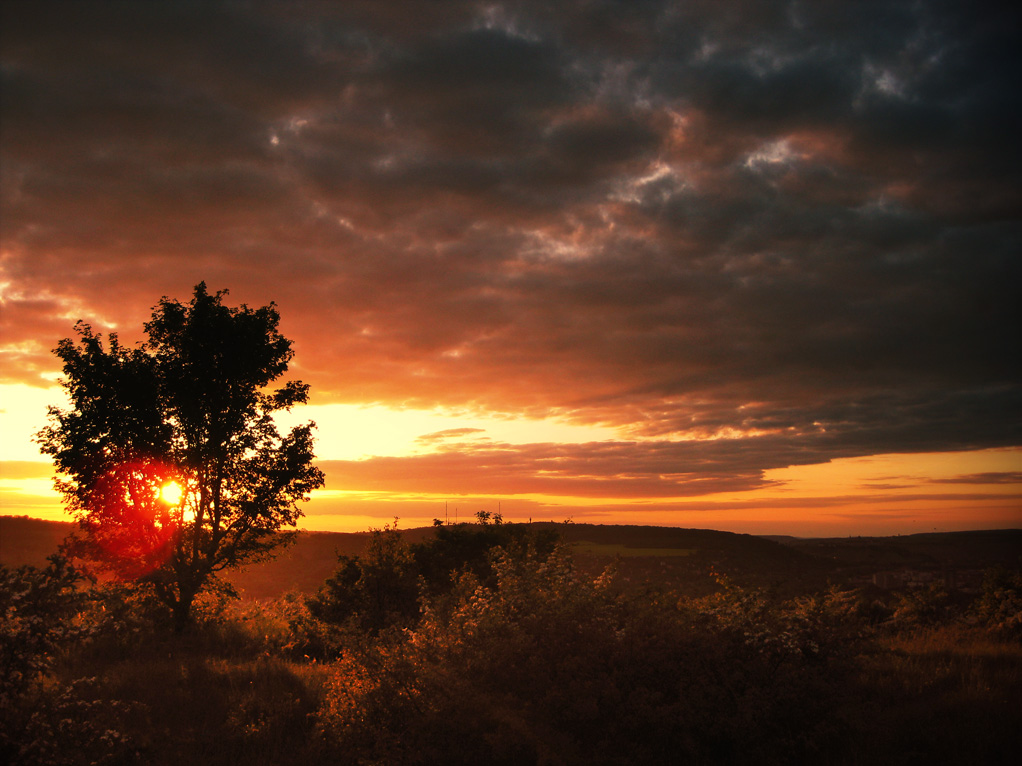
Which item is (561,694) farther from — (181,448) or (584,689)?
(181,448)

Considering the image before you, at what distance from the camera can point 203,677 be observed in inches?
586

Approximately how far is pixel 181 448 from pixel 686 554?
6066cm

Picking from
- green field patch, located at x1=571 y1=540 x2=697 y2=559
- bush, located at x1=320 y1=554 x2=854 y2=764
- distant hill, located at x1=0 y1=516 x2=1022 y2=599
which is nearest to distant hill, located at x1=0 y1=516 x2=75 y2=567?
distant hill, located at x1=0 y1=516 x2=1022 y2=599

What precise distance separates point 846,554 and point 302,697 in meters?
73.6

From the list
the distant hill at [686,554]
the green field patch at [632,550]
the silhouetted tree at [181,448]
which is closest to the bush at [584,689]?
the silhouetted tree at [181,448]

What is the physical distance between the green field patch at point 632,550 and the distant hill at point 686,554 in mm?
115

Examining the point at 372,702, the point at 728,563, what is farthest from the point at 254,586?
the point at 372,702

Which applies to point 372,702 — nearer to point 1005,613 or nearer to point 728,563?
point 1005,613

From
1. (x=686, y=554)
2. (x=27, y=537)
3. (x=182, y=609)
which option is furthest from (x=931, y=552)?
(x=27, y=537)

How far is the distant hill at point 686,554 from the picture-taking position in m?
54.1

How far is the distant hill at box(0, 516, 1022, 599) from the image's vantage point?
5412 centimetres

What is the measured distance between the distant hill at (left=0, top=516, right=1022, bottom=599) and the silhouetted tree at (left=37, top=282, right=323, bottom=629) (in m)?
31.5

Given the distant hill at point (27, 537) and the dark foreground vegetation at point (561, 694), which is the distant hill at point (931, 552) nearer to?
the dark foreground vegetation at point (561, 694)

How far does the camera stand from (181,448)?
19.3 metres
